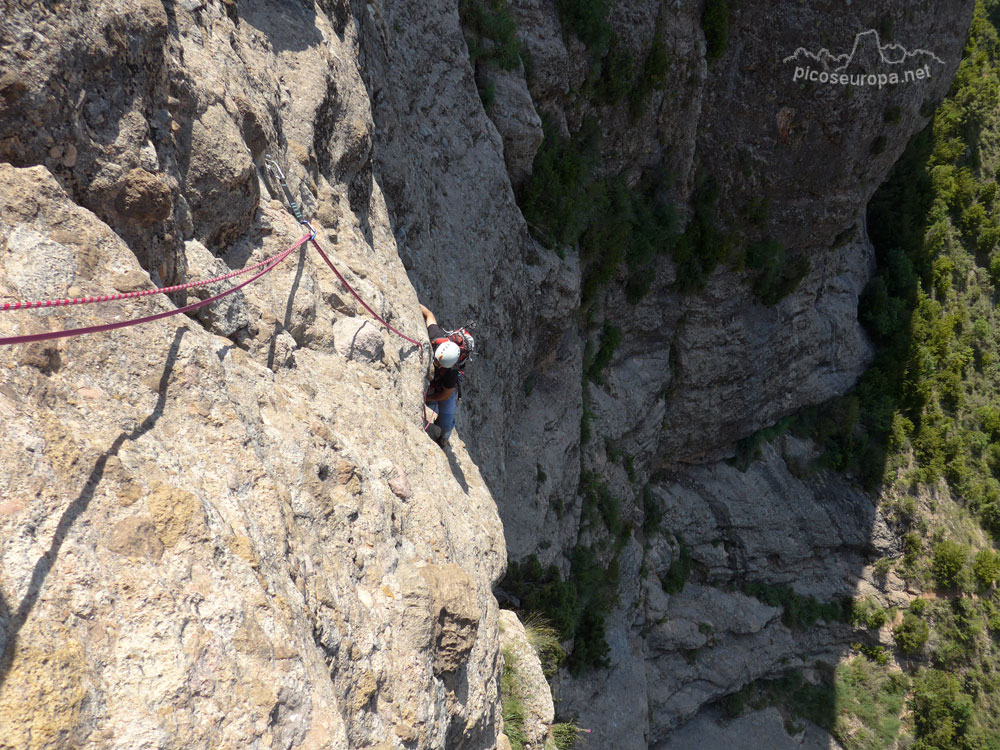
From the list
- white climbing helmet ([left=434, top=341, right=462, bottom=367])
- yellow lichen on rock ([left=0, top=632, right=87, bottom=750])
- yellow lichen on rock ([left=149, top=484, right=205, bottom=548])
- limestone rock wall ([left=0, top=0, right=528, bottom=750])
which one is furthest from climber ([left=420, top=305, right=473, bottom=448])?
yellow lichen on rock ([left=0, top=632, right=87, bottom=750])

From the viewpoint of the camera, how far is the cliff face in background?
7.64ft

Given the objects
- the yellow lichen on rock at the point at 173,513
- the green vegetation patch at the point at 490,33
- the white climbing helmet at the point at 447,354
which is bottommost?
the yellow lichen on rock at the point at 173,513

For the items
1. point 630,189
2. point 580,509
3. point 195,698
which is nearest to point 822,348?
point 630,189

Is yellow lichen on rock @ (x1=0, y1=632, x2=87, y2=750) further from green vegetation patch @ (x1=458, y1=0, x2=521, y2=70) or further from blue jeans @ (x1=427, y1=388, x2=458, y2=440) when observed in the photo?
green vegetation patch @ (x1=458, y1=0, x2=521, y2=70)

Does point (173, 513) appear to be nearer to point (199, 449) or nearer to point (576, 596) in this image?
point (199, 449)

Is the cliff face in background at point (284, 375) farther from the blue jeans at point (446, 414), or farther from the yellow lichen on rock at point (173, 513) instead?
the blue jeans at point (446, 414)

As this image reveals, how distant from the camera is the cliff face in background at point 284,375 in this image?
2328mm

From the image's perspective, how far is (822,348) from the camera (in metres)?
18.7

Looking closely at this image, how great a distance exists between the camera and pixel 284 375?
4.10 m

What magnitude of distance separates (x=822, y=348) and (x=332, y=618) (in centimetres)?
1843

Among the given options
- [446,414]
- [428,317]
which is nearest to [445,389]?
[446,414]

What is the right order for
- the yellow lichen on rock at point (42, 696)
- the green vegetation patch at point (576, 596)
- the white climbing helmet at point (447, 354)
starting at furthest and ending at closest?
1. the green vegetation patch at point (576, 596)
2. the white climbing helmet at point (447, 354)
3. the yellow lichen on rock at point (42, 696)

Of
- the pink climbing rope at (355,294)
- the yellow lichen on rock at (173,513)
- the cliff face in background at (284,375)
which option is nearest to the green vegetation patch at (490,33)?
the cliff face in background at (284,375)

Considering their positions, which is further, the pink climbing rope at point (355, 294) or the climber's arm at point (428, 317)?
the climber's arm at point (428, 317)
